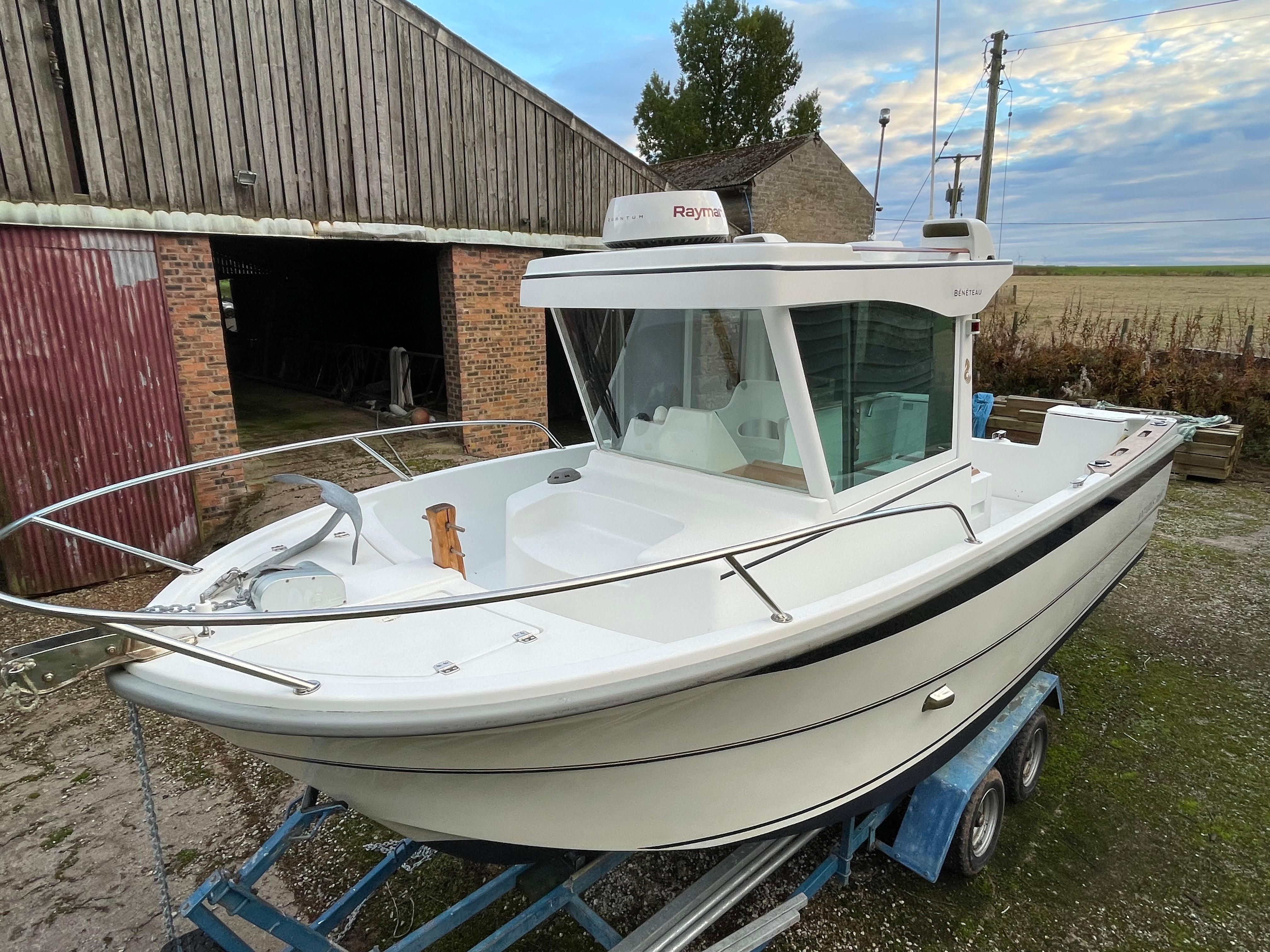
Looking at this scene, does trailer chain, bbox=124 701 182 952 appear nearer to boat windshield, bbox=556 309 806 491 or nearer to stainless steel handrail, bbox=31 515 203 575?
stainless steel handrail, bbox=31 515 203 575

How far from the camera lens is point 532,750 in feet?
6.75

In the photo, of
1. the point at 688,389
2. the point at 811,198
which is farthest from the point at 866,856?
the point at 811,198

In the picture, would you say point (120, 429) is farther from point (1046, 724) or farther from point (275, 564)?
point (1046, 724)

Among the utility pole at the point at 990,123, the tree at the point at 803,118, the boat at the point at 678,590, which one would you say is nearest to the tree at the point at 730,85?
the tree at the point at 803,118

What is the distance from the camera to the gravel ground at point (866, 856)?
2.85 meters

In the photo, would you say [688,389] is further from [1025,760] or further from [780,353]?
[1025,760]

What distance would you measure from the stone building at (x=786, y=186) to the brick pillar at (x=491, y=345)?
523 centimetres

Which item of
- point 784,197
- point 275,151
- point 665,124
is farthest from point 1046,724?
point 665,124

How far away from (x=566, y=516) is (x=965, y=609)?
1.67 metres

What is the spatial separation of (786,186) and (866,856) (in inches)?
543

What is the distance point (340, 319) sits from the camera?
1351cm

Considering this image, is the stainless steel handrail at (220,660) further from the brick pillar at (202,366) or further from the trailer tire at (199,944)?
the brick pillar at (202,366)

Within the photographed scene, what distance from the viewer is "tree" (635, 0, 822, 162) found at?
90.5ft

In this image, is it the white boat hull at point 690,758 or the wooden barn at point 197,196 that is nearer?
the white boat hull at point 690,758
